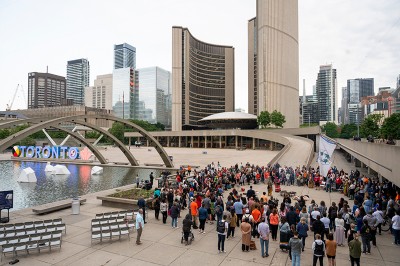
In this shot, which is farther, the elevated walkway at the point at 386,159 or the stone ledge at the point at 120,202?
the stone ledge at the point at 120,202

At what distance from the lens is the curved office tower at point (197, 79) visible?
445 feet

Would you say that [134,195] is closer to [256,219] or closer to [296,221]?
[256,219]

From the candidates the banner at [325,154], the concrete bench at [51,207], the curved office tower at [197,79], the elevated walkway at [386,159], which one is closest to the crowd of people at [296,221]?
the elevated walkway at [386,159]

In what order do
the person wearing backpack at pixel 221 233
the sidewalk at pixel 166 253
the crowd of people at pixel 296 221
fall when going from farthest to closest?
the person wearing backpack at pixel 221 233 → the sidewalk at pixel 166 253 → the crowd of people at pixel 296 221

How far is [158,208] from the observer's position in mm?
13711

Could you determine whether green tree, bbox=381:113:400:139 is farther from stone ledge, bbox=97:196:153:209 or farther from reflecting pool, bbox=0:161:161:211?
stone ledge, bbox=97:196:153:209

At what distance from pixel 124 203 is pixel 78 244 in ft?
18.0

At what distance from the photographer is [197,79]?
155 meters

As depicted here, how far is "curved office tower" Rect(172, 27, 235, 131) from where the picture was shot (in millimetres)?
135675

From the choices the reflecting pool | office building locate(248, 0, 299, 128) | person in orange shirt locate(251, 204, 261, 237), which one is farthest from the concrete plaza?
office building locate(248, 0, 299, 128)

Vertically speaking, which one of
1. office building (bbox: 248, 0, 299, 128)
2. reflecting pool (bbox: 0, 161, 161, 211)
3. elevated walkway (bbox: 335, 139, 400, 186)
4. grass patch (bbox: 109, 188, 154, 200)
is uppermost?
office building (bbox: 248, 0, 299, 128)

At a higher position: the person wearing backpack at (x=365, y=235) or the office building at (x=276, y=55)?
the office building at (x=276, y=55)

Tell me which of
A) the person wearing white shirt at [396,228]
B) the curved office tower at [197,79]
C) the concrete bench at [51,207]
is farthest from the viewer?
the curved office tower at [197,79]

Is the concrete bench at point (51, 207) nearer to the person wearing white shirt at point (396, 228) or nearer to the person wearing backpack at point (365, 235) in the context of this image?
the person wearing backpack at point (365, 235)
